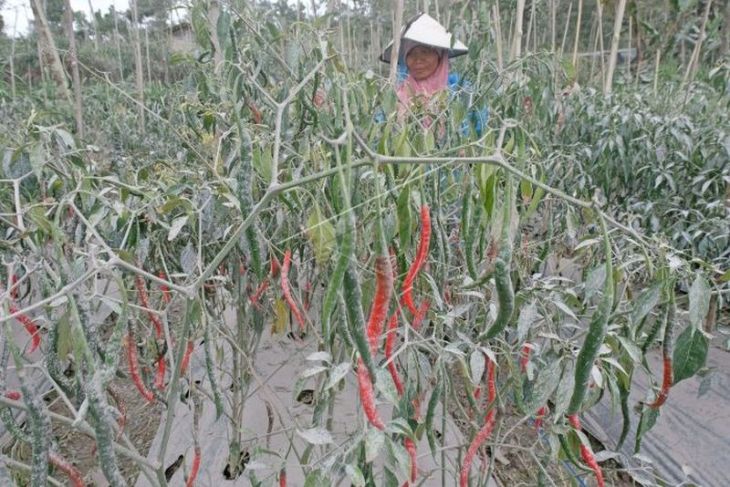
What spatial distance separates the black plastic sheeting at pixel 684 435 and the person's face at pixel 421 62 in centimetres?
149

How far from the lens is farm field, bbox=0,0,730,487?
0.62 metres

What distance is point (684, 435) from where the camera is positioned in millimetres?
1723

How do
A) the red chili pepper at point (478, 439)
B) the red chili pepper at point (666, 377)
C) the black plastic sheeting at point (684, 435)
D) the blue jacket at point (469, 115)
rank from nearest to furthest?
the red chili pepper at point (666, 377)
the red chili pepper at point (478, 439)
the blue jacket at point (469, 115)
the black plastic sheeting at point (684, 435)

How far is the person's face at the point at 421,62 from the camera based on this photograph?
7.63 feet

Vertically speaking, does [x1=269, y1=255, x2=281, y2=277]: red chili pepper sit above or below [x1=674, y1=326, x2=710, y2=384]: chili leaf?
below

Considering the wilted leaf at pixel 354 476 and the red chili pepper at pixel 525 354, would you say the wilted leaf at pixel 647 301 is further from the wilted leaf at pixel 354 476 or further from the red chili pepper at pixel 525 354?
the wilted leaf at pixel 354 476

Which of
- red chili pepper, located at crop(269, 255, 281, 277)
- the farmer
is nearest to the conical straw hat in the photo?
the farmer

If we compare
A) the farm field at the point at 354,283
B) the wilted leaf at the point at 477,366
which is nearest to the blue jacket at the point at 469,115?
the farm field at the point at 354,283

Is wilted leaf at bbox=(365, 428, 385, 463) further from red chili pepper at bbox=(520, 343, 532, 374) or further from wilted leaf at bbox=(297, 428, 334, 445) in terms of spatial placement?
red chili pepper at bbox=(520, 343, 532, 374)

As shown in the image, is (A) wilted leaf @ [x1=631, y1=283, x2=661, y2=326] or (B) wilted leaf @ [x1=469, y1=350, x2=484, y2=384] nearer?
(A) wilted leaf @ [x1=631, y1=283, x2=661, y2=326]

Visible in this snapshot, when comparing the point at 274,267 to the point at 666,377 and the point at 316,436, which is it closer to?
the point at 316,436

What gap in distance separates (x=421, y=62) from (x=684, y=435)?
1719mm

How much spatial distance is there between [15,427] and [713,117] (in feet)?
10.8

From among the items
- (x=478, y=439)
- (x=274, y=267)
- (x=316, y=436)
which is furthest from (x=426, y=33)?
(x=316, y=436)
